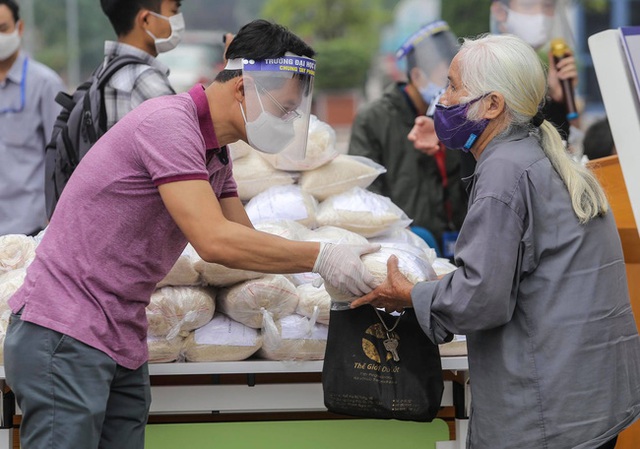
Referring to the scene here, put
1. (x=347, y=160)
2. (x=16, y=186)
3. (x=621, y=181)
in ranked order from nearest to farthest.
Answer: (x=621, y=181) < (x=347, y=160) < (x=16, y=186)

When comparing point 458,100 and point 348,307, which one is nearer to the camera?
point 458,100

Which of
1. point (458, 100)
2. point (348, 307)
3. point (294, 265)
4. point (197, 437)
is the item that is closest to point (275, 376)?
point (197, 437)

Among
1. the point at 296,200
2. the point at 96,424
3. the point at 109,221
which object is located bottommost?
the point at 96,424

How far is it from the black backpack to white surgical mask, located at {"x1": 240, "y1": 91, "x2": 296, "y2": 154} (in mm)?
1195

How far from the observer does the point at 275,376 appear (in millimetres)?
3385

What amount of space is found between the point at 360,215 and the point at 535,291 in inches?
52.6

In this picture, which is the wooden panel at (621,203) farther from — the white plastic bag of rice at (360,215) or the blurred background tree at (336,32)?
the blurred background tree at (336,32)

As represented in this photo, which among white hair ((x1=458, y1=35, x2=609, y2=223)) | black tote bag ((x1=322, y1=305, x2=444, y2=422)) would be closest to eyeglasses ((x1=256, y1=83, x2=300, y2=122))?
white hair ((x1=458, y1=35, x2=609, y2=223))

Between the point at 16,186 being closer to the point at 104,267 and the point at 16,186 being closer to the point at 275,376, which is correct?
the point at 275,376

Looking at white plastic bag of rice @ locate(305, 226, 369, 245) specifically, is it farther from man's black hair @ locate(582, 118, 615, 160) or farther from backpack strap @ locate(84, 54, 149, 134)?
man's black hair @ locate(582, 118, 615, 160)

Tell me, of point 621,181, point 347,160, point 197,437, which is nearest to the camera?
point 197,437

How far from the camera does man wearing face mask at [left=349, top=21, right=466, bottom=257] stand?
510 cm

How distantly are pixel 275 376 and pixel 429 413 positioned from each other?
69 centimetres

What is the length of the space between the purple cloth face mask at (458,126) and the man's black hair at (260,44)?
45 centimetres
